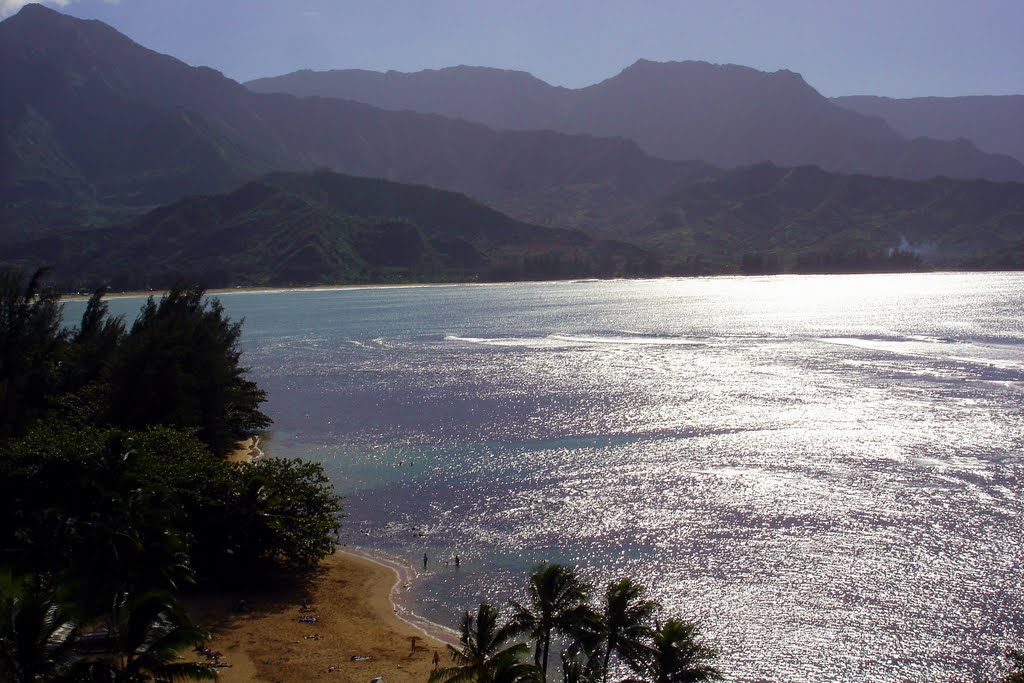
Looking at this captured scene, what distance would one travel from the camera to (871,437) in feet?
171

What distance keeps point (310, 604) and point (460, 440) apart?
25787 millimetres

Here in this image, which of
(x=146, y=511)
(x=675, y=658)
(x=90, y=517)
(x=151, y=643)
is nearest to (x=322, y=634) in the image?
(x=146, y=511)

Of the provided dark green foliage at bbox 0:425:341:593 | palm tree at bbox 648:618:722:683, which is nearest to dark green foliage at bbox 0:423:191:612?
dark green foliage at bbox 0:425:341:593

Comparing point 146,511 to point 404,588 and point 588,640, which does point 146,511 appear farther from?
point 588,640

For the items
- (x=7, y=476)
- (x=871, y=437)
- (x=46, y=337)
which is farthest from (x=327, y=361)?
(x=7, y=476)

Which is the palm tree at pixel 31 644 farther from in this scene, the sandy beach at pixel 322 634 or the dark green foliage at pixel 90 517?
the sandy beach at pixel 322 634

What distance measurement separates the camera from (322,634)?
2798 cm

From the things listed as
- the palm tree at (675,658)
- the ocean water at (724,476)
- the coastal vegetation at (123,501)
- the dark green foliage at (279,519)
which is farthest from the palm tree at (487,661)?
the dark green foliage at (279,519)

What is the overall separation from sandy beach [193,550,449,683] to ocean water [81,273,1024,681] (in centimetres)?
184

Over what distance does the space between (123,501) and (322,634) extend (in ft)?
25.5

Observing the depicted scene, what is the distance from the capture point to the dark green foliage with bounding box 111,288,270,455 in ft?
143

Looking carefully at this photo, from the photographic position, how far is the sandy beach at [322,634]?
2509cm

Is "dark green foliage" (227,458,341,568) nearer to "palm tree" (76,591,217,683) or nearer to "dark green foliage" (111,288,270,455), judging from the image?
"dark green foliage" (111,288,270,455)

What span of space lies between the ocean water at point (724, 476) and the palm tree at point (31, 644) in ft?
51.9
